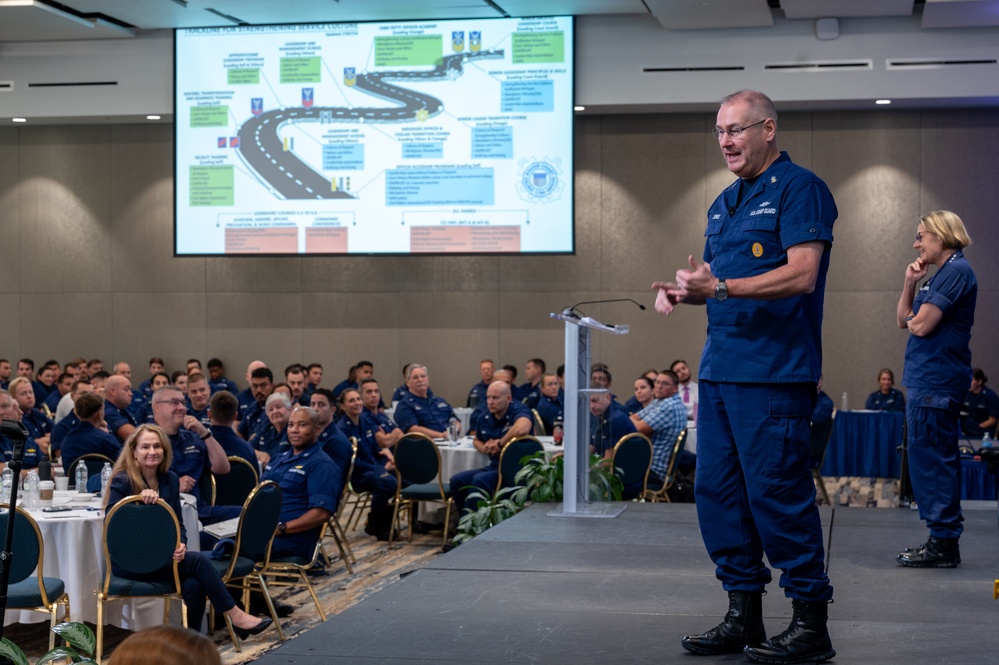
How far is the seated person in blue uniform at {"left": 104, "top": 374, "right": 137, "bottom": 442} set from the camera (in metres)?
8.15

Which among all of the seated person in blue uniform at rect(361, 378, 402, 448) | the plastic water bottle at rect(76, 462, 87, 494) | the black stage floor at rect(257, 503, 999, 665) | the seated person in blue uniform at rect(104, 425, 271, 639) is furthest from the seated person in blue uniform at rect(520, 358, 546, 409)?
the black stage floor at rect(257, 503, 999, 665)

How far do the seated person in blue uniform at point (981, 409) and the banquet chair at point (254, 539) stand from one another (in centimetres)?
802

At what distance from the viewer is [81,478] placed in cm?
633

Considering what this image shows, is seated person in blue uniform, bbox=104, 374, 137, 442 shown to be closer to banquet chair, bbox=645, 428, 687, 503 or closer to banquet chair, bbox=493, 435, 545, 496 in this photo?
banquet chair, bbox=493, 435, 545, 496

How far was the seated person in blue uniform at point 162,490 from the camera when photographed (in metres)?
5.33

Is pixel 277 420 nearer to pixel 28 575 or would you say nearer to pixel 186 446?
pixel 186 446

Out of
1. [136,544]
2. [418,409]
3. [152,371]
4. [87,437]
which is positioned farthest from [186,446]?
[152,371]

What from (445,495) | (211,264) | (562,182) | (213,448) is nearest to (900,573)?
(213,448)

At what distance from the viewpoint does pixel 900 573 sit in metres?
4.16

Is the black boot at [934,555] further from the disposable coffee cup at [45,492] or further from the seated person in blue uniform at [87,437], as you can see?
the seated person in blue uniform at [87,437]

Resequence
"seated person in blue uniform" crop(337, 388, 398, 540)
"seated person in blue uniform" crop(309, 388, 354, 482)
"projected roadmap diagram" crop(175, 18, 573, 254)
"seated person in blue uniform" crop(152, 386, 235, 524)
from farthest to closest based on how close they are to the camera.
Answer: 1. "projected roadmap diagram" crop(175, 18, 573, 254)
2. "seated person in blue uniform" crop(337, 388, 398, 540)
3. "seated person in blue uniform" crop(309, 388, 354, 482)
4. "seated person in blue uniform" crop(152, 386, 235, 524)

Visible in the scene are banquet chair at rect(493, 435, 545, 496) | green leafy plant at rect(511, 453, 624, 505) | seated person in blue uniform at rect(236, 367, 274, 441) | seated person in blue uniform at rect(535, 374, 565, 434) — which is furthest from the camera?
seated person in blue uniform at rect(535, 374, 565, 434)

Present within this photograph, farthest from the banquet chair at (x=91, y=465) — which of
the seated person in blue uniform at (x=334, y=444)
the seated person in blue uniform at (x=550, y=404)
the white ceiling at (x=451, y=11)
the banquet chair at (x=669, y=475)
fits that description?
the white ceiling at (x=451, y=11)

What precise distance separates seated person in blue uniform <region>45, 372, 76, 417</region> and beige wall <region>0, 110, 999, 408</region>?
2382 millimetres
